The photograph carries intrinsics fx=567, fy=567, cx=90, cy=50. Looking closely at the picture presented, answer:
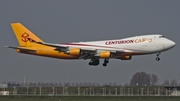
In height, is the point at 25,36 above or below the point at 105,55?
above

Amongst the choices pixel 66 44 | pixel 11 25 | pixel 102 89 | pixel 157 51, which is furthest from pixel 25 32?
pixel 157 51

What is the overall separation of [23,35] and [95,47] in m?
19.0

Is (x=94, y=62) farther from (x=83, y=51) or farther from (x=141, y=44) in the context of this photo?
(x=141, y=44)

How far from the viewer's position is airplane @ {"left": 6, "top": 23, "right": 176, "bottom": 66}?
4198 inches

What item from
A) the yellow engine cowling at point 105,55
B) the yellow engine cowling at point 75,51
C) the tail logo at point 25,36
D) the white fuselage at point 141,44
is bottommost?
the yellow engine cowling at point 105,55

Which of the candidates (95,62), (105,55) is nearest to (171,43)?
(105,55)

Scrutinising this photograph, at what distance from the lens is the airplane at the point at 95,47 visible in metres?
107

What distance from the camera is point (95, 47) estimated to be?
113m

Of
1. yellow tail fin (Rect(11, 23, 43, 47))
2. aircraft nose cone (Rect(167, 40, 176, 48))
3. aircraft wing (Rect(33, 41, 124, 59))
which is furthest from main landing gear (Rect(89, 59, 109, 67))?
aircraft nose cone (Rect(167, 40, 176, 48))

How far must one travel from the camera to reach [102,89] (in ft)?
416

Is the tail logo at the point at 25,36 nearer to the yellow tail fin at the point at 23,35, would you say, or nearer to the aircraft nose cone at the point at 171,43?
the yellow tail fin at the point at 23,35

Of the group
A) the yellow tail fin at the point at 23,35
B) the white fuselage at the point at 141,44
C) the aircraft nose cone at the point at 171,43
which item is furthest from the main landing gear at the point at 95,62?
the aircraft nose cone at the point at 171,43

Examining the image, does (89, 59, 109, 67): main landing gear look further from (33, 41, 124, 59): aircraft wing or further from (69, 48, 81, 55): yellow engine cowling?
(69, 48, 81, 55): yellow engine cowling

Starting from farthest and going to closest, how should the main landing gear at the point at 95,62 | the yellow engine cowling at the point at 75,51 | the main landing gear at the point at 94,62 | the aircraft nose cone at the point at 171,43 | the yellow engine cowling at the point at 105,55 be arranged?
the main landing gear at the point at 94,62, the main landing gear at the point at 95,62, the yellow engine cowling at the point at 75,51, the yellow engine cowling at the point at 105,55, the aircraft nose cone at the point at 171,43
